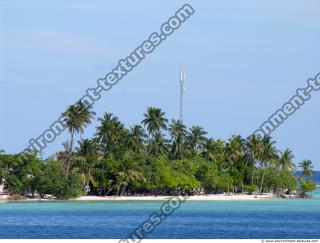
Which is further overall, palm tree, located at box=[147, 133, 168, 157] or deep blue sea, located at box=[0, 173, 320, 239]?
palm tree, located at box=[147, 133, 168, 157]

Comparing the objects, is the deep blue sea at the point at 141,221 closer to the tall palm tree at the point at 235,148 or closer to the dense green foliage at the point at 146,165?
the dense green foliage at the point at 146,165

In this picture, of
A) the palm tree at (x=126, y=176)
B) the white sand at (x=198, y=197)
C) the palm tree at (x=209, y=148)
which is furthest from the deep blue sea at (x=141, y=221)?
the palm tree at (x=209, y=148)

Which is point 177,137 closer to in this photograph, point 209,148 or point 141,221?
point 209,148

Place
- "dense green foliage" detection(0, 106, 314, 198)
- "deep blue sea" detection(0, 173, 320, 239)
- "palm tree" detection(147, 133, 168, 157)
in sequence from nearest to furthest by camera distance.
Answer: "deep blue sea" detection(0, 173, 320, 239), "dense green foliage" detection(0, 106, 314, 198), "palm tree" detection(147, 133, 168, 157)

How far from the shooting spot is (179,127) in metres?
167

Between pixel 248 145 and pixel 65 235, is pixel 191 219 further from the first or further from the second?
pixel 248 145

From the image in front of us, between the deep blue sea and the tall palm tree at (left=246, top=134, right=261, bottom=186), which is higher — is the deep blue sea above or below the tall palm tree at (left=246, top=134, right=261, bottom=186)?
below

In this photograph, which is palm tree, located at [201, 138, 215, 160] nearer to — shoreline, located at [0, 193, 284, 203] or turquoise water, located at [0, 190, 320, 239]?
shoreline, located at [0, 193, 284, 203]

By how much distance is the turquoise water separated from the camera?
84.2 m

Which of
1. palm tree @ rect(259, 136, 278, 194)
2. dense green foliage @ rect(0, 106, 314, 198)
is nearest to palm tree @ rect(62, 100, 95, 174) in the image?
dense green foliage @ rect(0, 106, 314, 198)

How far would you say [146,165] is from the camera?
149m

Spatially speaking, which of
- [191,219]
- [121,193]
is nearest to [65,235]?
[191,219]

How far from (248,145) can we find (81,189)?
43780 mm

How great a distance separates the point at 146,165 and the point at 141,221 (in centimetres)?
4725
